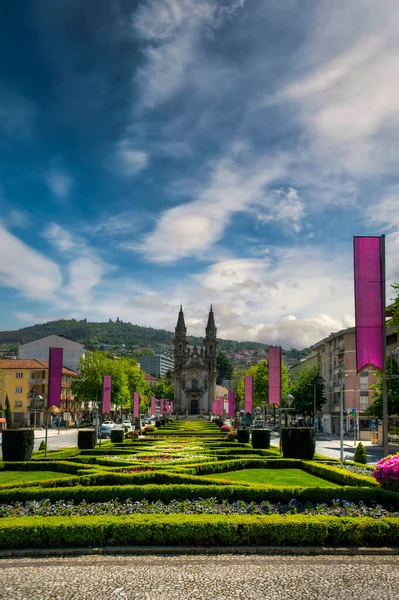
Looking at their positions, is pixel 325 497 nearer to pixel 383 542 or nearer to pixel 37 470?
pixel 383 542

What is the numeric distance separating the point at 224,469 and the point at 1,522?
12585 mm

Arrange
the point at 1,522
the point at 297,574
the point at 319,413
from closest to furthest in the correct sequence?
the point at 297,574, the point at 1,522, the point at 319,413

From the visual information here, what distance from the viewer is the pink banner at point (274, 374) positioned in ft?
106

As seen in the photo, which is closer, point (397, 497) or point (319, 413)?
point (397, 497)

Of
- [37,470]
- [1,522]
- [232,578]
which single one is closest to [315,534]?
[232,578]

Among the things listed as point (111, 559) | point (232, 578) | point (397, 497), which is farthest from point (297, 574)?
point (397, 497)

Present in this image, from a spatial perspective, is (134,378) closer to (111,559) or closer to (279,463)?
(279,463)

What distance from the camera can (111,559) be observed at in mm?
10820

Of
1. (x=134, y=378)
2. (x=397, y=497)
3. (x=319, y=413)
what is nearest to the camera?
(x=397, y=497)

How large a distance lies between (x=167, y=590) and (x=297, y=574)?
8.31 feet

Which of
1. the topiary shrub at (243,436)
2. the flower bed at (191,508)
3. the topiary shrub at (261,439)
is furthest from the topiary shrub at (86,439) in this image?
the flower bed at (191,508)

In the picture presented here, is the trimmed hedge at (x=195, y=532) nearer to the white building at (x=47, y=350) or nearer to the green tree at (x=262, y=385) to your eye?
the green tree at (x=262, y=385)

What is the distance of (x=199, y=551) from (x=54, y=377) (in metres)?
18.4

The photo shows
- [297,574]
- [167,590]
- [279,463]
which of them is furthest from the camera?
[279,463]
